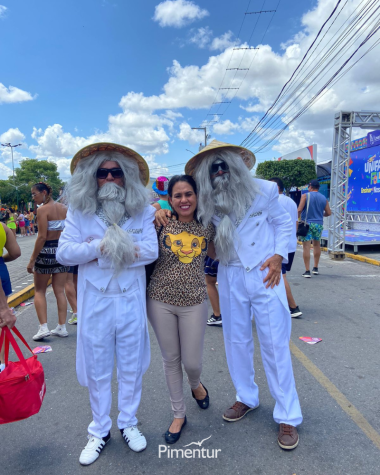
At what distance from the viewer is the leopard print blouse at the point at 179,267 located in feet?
7.66

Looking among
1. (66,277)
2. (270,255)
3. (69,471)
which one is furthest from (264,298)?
(66,277)

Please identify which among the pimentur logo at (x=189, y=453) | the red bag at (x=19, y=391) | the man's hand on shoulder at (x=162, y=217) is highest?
the man's hand on shoulder at (x=162, y=217)

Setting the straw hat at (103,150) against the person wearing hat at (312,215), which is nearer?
the straw hat at (103,150)

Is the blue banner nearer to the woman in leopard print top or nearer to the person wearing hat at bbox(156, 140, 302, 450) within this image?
the person wearing hat at bbox(156, 140, 302, 450)

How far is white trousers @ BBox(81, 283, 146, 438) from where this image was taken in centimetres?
223

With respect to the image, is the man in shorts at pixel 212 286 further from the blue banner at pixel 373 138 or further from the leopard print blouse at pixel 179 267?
the blue banner at pixel 373 138

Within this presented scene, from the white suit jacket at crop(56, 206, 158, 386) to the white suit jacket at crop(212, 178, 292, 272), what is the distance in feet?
1.77

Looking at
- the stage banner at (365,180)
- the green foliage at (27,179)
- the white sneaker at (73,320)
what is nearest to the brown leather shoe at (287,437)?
the white sneaker at (73,320)

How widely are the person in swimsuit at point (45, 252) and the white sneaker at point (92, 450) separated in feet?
7.67

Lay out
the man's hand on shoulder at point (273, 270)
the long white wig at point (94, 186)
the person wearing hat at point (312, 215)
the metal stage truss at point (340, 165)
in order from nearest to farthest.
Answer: the long white wig at point (94, 186) < the man's hand on shoulder at point (273, 270) < the person wearing hat at point (312, 215) < the metal stage truss at point (340, 165)

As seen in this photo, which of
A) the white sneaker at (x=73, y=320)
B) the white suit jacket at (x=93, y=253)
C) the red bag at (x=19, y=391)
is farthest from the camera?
the white sneaker at (x=73, y=320)

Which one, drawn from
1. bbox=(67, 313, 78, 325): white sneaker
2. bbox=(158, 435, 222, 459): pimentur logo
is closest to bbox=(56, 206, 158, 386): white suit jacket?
bbox=(158, 435, 222, 459): pimentur logo

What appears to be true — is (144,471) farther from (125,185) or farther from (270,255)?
(125,185)

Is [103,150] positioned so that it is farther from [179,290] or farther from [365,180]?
[365,180]
